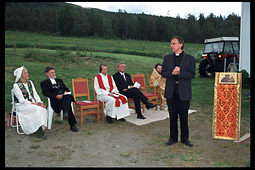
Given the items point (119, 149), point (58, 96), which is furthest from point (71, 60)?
point (119, 149)

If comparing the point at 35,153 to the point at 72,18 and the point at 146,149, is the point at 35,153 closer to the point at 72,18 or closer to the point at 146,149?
the point at 146,149

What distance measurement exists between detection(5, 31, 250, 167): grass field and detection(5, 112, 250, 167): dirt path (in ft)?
0.06

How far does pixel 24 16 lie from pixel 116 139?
11867 mm

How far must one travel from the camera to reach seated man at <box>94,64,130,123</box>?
610cm

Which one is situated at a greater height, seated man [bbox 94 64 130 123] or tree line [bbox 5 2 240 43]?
tree line [bbox 5 2 240 43]

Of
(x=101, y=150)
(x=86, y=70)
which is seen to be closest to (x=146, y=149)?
(x=101, y=150)

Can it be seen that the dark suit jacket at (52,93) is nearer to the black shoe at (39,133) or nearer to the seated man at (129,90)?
the black shoe at (39,133)

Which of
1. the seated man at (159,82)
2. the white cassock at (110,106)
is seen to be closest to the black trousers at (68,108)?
the white cassock at (110,106)

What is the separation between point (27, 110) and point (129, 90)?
8.40 feet

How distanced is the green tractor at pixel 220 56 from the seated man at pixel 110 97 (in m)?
8.72

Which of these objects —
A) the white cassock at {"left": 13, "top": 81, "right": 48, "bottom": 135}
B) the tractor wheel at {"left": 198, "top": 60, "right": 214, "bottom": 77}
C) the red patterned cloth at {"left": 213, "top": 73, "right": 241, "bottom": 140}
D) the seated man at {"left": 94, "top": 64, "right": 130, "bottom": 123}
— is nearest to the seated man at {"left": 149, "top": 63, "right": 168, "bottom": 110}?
the seated man at {"left": 94, "top": 64, "right": 130, "bottom": 123}

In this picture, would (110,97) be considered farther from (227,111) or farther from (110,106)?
(227,111)

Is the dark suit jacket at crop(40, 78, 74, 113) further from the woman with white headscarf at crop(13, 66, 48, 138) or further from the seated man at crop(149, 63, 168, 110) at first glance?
the seated man at crop(149, 63, 168, 110)

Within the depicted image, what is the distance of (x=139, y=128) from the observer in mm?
5672
